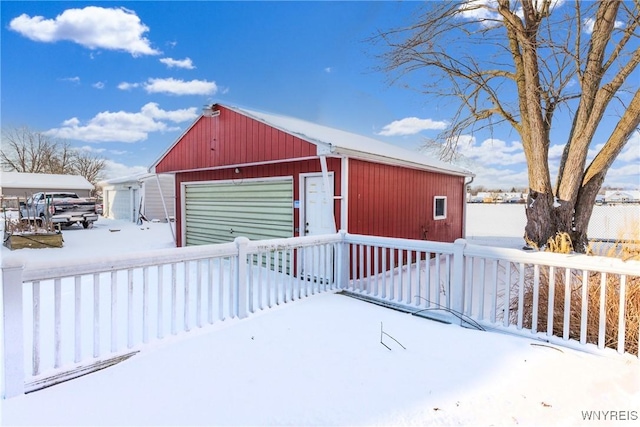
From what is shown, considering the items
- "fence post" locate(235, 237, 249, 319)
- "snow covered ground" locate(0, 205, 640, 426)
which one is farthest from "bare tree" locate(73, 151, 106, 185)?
"snow covered ground" locate(0, 205, 640, 426)

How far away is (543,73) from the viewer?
6000 mm

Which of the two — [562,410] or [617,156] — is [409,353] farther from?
[617,156]

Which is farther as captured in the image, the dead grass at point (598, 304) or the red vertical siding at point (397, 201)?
the red vertical siding at point (397, 201)

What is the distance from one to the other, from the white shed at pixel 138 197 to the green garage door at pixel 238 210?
819cm

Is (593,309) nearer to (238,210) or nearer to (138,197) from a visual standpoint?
(238,210)

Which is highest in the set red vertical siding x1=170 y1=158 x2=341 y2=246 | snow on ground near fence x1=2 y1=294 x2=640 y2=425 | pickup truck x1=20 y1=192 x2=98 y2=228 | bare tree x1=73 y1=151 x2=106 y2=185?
bare tree x1=73 y1=151 x2=106 y2=185

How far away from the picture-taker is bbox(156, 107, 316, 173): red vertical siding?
6168 millimetres

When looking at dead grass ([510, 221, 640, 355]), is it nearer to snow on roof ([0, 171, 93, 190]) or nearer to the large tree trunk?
the large tree trunk

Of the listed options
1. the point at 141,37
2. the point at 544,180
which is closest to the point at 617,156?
the point at 544,180

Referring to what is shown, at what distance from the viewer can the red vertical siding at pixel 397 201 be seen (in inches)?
241

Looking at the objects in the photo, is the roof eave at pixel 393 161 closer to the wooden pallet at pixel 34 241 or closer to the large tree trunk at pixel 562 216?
the large tree trunk at pixel 562 216

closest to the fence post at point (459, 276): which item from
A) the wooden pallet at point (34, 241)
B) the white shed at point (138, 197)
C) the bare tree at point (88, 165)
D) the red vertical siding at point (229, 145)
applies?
the red vertical siding at point (229, 145)

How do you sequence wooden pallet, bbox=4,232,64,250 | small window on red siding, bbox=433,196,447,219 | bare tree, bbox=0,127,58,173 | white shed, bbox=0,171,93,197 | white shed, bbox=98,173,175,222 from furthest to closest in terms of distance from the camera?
bare tree, bbox=0,127,58,173
white shed, bbox=0,171,93,197
white shed, bbox=98,173,175,222
wooden pallet, bbox=4,232,64,250
small window on red siding, bbox=433,196,447,219

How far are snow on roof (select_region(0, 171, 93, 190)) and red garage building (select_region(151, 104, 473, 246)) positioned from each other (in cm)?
2084
